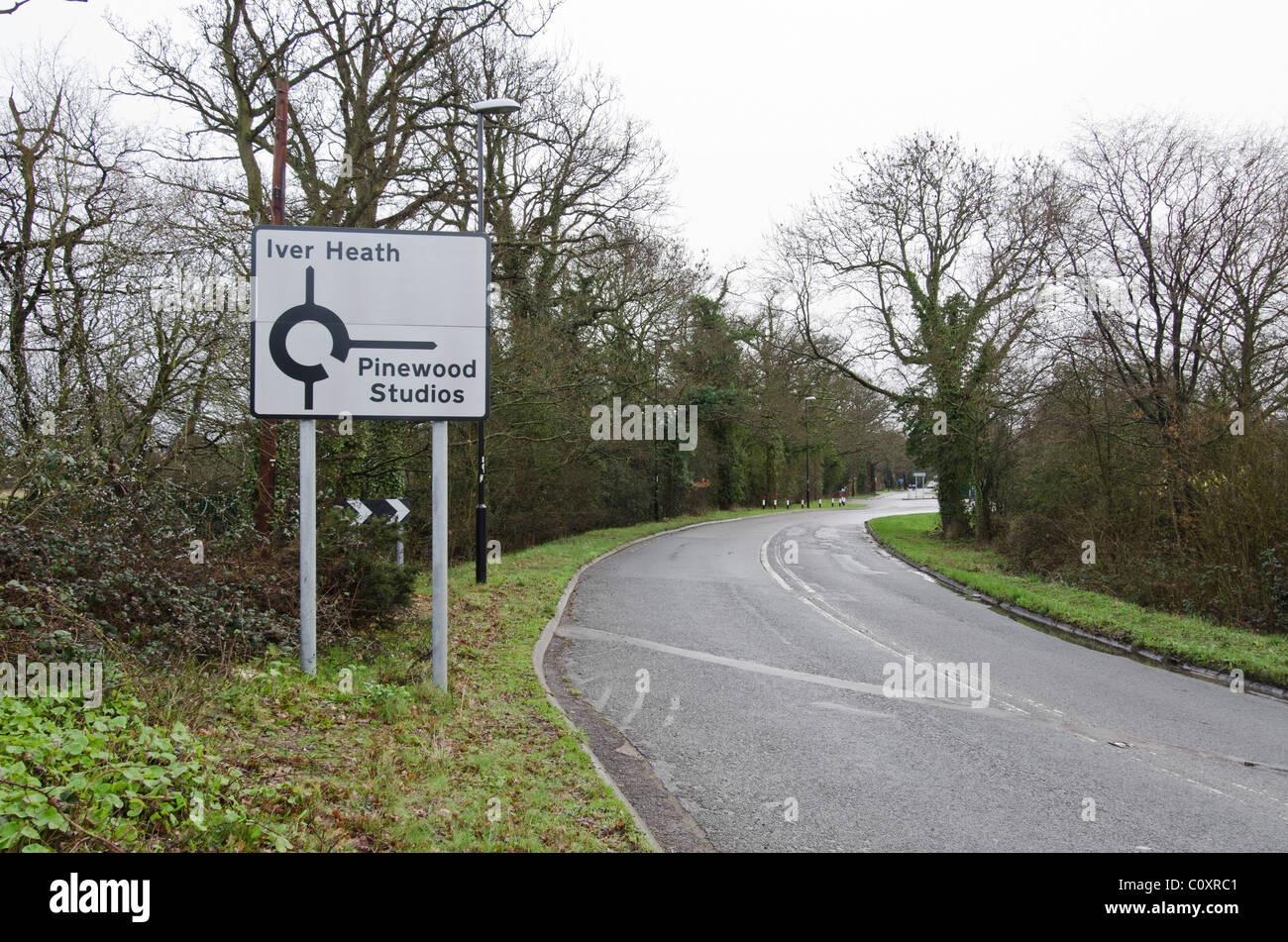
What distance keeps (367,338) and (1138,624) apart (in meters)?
10.8

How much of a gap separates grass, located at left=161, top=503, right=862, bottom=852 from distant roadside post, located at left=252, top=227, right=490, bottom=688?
58 centimetres

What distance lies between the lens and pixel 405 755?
5.20 m

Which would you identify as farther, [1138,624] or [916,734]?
[1138,624]

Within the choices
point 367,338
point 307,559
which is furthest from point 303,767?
point 367,338

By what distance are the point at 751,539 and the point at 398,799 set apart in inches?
915

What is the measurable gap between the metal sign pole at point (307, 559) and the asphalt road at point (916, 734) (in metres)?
2.41

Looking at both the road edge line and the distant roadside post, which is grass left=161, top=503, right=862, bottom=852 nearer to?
the road edge line

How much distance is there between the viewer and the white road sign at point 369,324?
681 centimetres

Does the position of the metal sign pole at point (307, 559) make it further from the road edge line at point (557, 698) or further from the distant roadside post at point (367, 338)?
the road edge line at point (557, 698)

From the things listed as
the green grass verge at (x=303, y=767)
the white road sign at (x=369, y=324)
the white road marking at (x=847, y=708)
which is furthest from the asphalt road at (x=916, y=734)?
the white road sign at (x=369, y=324)

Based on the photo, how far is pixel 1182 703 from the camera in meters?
7.86

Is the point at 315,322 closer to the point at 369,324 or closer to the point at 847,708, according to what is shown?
the point at 369,324

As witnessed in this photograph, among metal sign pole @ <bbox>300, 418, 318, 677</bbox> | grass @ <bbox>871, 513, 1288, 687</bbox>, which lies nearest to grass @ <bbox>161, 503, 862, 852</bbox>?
metal sign pole @ <bbox>300, 418, 318, 677</bbox>

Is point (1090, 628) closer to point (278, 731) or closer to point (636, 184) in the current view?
point (278, 731)
